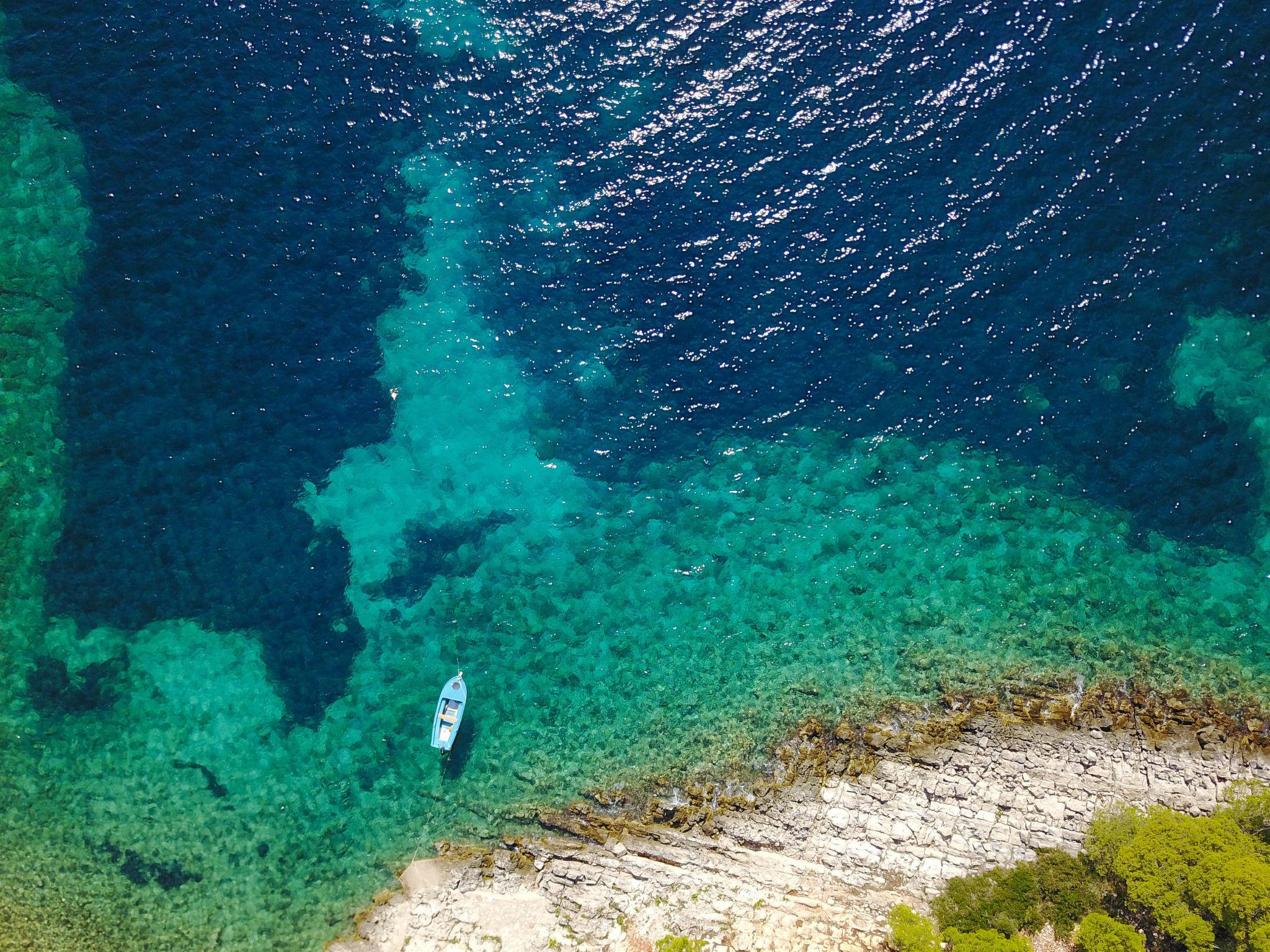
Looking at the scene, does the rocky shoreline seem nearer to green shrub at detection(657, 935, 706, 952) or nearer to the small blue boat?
green shrub at detection(657, 935, 706, 952)

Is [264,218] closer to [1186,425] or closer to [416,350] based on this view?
[416,350]

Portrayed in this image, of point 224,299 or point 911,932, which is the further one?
point 224,299

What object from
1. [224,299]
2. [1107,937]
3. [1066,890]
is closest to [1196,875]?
[1107,937]

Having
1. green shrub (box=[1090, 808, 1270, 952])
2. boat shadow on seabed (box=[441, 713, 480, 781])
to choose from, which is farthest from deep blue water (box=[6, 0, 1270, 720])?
green shrub (box=[1090, 808, 1270, 952])

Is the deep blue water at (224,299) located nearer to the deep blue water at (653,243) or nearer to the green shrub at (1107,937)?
the deep blue water at (653,243)

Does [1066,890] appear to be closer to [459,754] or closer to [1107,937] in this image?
[1107,937]

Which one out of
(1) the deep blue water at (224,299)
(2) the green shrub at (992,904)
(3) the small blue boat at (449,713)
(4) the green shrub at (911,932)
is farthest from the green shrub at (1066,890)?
(1) the deep blue water at (224,299)
